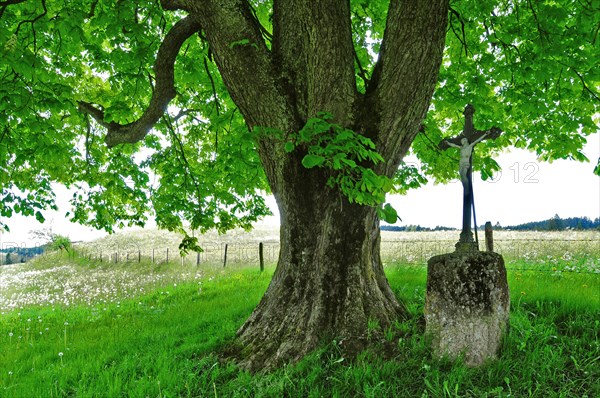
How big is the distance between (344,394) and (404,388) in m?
0.59

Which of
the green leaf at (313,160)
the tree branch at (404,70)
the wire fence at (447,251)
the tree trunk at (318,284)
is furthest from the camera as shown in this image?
the wire fence at (447,251)

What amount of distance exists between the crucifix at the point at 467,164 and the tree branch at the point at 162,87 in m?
4.44

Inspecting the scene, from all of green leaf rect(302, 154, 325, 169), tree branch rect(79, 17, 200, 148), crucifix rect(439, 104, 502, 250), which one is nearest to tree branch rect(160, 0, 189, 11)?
tree branch rect(79, 17, 200, 148)

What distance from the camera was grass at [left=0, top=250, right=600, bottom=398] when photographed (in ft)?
12.4

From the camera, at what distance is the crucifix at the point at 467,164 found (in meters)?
5.34

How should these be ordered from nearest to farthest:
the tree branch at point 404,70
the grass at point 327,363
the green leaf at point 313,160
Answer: the green leaf at point 313,160 < the grass at point 327,363 < the tree branch at point 404,70

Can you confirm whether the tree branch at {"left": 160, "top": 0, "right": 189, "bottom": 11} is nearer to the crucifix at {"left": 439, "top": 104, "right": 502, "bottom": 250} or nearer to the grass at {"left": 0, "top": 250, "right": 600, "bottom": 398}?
the crucifix at {"left": 439, "top": 104, "right": 502, "bottom": 250}

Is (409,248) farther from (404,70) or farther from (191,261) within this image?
(191,261)

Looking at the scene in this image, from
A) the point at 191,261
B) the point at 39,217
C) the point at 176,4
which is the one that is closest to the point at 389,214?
the point at 176,4

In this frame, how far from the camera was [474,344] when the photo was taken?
4.09 m

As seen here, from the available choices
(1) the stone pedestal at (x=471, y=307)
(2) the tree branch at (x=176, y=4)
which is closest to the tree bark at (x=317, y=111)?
(2) the tree branch at (x=176, y=4)

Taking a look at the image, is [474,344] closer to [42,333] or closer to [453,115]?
[453,115]

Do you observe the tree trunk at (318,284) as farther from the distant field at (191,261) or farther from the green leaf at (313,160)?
the distant field at (191,261)

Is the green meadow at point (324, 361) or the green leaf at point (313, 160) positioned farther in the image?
the green meadow at point (324, 361)
